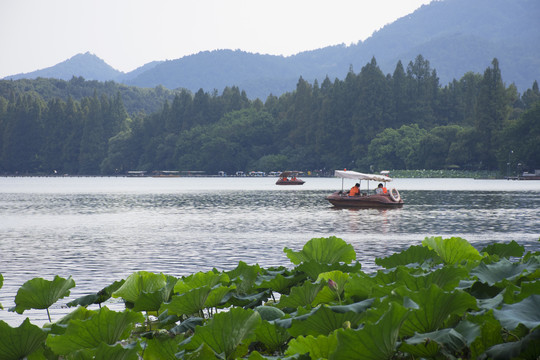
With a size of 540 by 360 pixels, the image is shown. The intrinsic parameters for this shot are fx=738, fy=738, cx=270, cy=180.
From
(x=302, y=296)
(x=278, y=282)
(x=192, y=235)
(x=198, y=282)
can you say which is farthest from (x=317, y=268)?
(x=192, y=235)

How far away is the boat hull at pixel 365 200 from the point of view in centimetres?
4344

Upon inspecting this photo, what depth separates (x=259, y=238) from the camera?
83.3 feet

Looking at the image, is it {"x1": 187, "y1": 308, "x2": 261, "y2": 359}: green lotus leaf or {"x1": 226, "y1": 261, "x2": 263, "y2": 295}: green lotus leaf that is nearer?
{"x1": 187, "y1": 308, "x2": 261, "y2": 359}: green lotus leaf

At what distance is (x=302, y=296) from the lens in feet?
20.5

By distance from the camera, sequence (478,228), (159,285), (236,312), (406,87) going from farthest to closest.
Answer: (406,87)
(478,228)
(159,285)
(236,312)

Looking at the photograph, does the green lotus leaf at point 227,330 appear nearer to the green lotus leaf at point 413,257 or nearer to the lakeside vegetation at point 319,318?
the lakeside vegetation at point 319,318

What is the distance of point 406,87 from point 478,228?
118 metres

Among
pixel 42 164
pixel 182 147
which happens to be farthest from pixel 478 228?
pixel 42 164

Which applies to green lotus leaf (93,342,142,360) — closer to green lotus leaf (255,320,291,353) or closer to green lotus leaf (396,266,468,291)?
green lotus leaf (255,320,291,353)

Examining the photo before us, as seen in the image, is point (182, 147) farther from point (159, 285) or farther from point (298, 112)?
point (159, 285)

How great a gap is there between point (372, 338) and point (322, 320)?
1.09m

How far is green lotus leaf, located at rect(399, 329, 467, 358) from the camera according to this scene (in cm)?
428

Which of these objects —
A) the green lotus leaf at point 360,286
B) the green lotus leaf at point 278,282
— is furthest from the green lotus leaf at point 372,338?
the green lotus leaf at point 278,282

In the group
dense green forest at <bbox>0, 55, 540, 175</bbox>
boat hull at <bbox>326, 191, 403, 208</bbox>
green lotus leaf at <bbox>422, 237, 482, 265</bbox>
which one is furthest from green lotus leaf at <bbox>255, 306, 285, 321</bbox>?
dense green forest at <bbox>0, 55, 540, 175</bbox>
